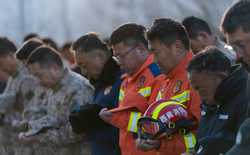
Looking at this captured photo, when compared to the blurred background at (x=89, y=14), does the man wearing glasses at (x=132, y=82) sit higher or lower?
lower

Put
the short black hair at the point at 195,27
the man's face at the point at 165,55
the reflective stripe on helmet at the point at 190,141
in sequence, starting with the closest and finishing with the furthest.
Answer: the reflective stripe on helmet at the point at 190,141, the man's face at the point at 165,55, the short black hair at the point at 195,27

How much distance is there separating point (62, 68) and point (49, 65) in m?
0.13

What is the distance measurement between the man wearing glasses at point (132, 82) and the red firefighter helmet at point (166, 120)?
43cm

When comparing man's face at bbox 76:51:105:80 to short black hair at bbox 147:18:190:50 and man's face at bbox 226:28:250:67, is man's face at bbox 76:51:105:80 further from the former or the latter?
man's face at bbox 226:28:250:67

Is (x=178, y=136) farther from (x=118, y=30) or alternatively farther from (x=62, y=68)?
(x=62, y=68)

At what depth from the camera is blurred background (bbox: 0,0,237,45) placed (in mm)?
18422

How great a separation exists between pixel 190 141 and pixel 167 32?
0.76 metres

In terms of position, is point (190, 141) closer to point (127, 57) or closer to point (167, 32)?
point (167, 32)

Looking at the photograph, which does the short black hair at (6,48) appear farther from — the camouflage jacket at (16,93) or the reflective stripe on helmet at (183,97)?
the reflective stripe on helmet at (183,97)

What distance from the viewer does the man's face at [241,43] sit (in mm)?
4797

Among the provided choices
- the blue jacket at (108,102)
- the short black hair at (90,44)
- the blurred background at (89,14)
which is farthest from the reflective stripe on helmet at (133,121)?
the blurred background at (89,14)

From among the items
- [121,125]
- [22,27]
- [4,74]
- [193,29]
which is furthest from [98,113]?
[22,27]

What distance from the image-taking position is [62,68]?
25.1ft

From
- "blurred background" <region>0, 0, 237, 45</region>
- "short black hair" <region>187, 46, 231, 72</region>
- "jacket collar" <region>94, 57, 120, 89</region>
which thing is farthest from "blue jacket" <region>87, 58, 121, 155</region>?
"blurred background" <region>0, 0, 237, 45</region>
